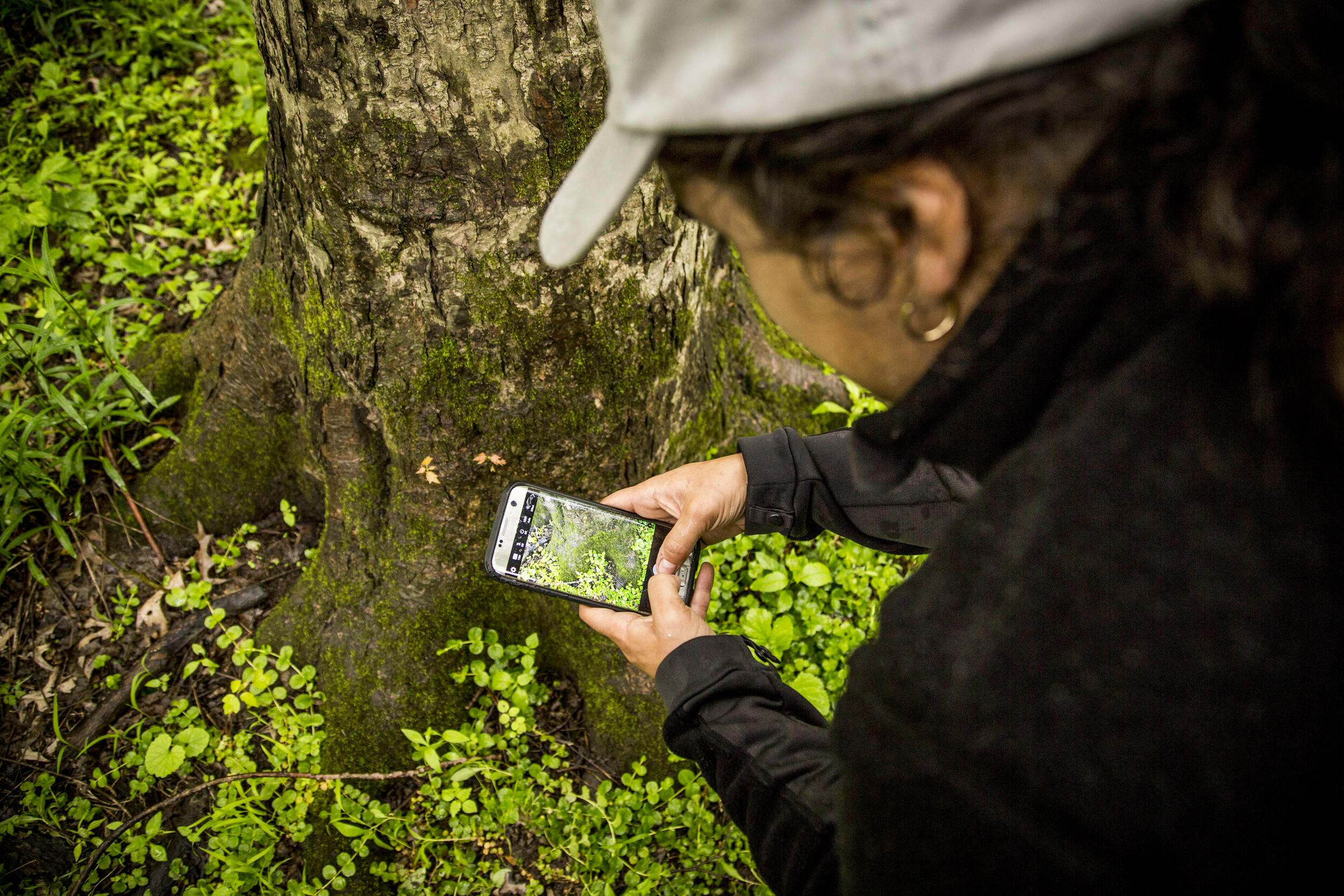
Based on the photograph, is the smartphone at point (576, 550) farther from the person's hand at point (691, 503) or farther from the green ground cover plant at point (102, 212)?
the green ground cover plant at point (102, 212)

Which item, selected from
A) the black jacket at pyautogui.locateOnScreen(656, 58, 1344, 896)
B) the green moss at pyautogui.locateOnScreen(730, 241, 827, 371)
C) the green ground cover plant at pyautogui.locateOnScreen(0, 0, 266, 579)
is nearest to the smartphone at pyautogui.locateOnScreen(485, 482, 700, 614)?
the green moss at pyautogui.locateOnScreen(730, 241, 827, 371)

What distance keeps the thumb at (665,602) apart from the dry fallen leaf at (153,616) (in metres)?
2.24

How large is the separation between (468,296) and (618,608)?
3.23 ft

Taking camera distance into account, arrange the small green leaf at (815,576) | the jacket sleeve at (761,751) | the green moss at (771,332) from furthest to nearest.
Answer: the green moss at (771,332)
the small green leaf at (815,576)
the jacket sleeve at (761,751)

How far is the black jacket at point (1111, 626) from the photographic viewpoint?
0.80m

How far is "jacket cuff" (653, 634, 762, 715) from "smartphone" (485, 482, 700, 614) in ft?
1.26

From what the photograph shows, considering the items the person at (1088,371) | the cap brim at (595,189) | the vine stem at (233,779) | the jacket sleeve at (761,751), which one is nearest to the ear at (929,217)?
the person at (1088,371)

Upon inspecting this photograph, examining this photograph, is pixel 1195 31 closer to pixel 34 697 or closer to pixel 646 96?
pixel 646 96

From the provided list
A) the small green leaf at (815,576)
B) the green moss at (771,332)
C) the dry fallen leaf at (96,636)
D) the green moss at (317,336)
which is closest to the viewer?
the green moss at (317,336)

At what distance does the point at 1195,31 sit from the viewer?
2.42ft

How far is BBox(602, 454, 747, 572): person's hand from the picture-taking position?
2119 mm

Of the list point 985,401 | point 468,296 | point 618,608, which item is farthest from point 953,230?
point 618,608

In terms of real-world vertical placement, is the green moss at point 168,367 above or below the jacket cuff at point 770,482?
below

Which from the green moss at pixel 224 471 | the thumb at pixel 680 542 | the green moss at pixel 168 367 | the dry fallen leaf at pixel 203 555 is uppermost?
the thumb at pixel 680 542
